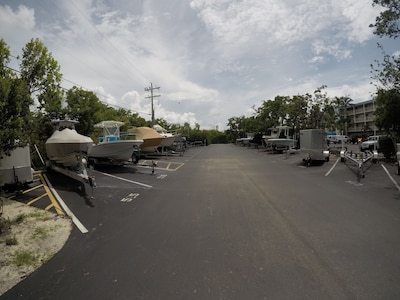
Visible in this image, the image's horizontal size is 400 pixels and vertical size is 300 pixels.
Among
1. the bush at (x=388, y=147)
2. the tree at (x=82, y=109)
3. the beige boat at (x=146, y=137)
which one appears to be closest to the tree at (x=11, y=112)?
the tree at (x=82, y=109)

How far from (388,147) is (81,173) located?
1845 centimetres

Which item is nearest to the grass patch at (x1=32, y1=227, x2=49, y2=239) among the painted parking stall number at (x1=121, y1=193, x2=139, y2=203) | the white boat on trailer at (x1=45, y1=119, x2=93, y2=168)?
the painted parking stall number at (x1=121, y1=193, x2=139, y2=203)

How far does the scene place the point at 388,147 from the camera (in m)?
17.2

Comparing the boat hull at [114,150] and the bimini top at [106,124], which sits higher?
the bimini top at [106,124]

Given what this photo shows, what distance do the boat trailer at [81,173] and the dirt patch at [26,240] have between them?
1.84 m

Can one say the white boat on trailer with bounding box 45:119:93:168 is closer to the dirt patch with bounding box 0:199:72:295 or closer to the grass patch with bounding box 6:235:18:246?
the dirt patch with bounding box 0:199:72:295

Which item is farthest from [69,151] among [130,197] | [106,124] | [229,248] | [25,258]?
[229,248]

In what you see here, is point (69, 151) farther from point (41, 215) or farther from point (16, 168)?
point (41, 215)

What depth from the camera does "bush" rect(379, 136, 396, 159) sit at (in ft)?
56.0

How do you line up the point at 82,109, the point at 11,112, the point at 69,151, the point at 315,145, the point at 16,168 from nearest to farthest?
the point at 11,112, the point at 16,168, the point at 69,151, the point at 315,145, the point at 82,109

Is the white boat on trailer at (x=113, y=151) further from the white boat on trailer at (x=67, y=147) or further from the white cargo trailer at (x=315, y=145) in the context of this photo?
the white cargo trailer at (x=315, y=145)

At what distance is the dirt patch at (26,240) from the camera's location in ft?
13.3

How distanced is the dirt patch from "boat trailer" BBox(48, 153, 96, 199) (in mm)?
1840

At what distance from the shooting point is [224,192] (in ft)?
29.4
